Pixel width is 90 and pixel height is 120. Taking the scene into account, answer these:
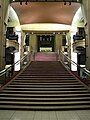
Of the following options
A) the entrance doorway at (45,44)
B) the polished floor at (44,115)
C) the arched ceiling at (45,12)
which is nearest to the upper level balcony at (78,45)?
the arched ceiling at (45,12)

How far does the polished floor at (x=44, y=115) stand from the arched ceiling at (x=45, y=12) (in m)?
8.64

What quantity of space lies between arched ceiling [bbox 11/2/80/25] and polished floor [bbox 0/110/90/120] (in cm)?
864

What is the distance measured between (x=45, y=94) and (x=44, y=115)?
1.96m

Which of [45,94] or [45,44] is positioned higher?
[45,44]

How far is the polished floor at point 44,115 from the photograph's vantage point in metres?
5.29

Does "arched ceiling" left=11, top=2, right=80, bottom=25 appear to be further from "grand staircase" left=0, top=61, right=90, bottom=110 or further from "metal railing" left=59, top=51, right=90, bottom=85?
"grand staircase" left=0, top=61, right=90, bottom=110

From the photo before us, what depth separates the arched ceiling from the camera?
43.1ft

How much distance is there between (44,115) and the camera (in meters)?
5.60

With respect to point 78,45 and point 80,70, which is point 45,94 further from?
point 80,70

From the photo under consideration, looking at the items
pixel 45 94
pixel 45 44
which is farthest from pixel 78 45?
pixel 45 44

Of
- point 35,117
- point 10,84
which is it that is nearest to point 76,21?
point 10,84

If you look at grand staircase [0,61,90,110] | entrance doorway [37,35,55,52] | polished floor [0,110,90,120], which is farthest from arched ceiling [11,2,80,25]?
entrance doorway [37,35,55,52]

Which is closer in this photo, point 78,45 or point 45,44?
point 78,45

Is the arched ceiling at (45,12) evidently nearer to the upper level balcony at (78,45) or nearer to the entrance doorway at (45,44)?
the upper level balcony at (78,45)
